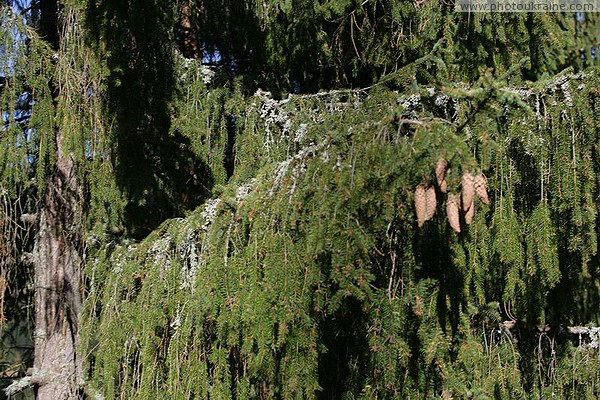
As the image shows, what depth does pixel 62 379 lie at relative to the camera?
14.2 feet

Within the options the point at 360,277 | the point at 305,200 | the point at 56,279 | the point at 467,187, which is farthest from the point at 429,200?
the point at 56,279

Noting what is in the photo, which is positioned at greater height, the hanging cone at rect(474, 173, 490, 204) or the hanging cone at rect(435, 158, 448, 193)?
the hanging cone at rect(435, 158, 448, 193)

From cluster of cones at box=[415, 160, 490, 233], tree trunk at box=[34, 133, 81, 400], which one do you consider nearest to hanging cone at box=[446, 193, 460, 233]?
cluster of cones at box=[415, 160, 490, 233]

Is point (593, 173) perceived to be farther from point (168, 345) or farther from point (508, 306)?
point (168, 345)

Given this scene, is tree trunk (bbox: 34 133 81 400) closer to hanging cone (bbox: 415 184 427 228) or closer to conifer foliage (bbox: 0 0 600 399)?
conifer foliage (bbox: 0 0 600 399)

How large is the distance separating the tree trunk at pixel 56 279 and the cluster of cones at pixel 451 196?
2860 mm

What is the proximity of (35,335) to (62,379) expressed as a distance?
0.39m

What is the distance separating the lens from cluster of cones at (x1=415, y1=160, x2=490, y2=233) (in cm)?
213

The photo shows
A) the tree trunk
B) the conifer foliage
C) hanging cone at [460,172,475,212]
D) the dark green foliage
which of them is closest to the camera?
hanging cone at [460,172,475,212]

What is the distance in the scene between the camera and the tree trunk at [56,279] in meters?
4.50

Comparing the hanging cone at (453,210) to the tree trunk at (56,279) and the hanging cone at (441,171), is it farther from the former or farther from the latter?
the tree trunk at (56,279)

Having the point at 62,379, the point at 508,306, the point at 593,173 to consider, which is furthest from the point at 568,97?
the point at 62,379

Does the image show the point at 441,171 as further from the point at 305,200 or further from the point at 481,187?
the point at 305,200

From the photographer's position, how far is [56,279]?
15.0ft
